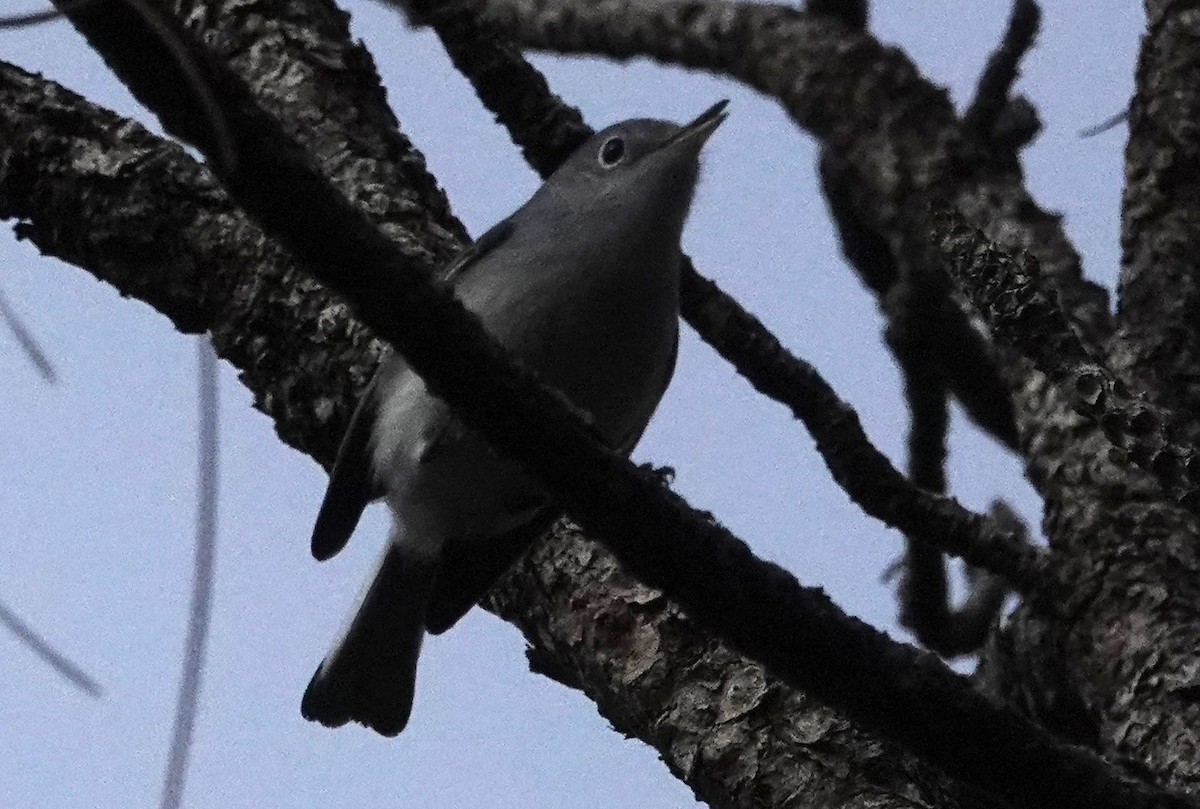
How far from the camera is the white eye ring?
446 centimetres

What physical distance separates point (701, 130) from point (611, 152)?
29 centimetres

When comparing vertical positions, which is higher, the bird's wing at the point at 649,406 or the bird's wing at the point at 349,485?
the bird's wing at the point at 649,406

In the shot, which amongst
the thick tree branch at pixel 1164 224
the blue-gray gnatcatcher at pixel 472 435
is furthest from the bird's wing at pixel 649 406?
the thick tree branch at pixel 1164 224

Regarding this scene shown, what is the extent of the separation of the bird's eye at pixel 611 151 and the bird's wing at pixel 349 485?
1.18m

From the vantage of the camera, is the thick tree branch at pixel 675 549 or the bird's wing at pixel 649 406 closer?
the thick tree branch at pixel 675 549

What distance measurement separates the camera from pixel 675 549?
2.10 metres

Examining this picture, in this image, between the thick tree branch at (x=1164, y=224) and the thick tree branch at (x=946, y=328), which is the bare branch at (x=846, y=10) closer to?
the thick tree branch at (x=946, y=328)

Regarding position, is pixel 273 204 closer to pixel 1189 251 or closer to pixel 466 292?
pixel 466 292

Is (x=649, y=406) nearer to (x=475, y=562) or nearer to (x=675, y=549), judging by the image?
(x=475, y=562)

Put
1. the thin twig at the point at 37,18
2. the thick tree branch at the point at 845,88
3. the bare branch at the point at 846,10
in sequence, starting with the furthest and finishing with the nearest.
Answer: the bare branch at the point at 846,10
the thick tree branch at the point at 845,88
the thin twig at the point at 37,18

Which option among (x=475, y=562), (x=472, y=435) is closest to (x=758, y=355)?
(x=472, y=435)

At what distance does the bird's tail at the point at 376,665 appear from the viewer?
12.6ft

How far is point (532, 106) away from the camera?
3.79 metres

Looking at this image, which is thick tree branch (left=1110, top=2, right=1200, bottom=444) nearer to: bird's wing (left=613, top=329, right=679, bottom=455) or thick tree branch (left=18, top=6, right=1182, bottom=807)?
bird's wing (left=613, top=329, right=679, bottom=455)
